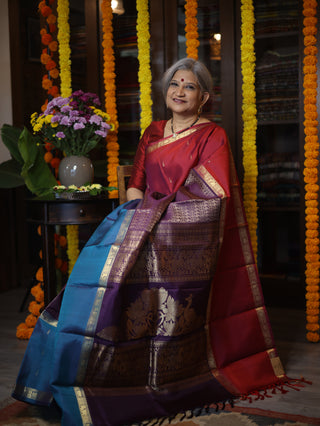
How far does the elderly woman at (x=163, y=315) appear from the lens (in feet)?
6.28

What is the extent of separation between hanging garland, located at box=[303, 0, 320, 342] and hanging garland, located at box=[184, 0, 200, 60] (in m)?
0.64

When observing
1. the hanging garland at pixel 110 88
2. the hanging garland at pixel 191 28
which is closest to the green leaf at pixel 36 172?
the hanging garland at pixel 110 88

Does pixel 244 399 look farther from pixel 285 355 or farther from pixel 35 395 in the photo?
pixel 35 395

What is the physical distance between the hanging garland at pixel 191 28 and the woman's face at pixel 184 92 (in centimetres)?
63

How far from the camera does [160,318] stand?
2.05 meters

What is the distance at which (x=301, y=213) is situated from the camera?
328cm

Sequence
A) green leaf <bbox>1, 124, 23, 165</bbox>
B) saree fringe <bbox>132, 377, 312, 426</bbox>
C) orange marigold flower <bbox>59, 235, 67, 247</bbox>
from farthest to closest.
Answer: orange marigold flower <bbox>59, 235, 67, 247</bbox>
green leaf <bbox>1, 124, 23, 165</bbox>
saree fringe <bbox>132, 377, 312, 426</bbox>

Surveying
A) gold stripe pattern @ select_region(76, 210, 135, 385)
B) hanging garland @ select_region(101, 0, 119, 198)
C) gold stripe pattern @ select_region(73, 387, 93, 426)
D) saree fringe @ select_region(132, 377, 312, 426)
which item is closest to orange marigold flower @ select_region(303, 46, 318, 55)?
hanging garland @ select_region(101, 0, 119, 198)

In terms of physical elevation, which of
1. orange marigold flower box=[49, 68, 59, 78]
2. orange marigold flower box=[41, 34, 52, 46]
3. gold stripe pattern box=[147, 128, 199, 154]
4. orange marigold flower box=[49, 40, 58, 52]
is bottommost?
gold stripe pattern box=[147, 128, 199, 154]

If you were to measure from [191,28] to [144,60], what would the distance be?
354 mm

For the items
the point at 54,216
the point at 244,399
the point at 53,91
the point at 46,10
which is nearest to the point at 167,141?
the point at 54,216

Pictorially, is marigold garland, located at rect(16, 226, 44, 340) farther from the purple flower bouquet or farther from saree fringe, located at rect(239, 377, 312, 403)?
saree fringe, located at rect(239, 377, 312, 403)

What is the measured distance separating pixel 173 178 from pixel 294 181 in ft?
3.93

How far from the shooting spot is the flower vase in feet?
9.58
